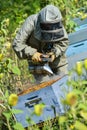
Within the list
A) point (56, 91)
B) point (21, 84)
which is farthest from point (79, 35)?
point (56, 91)

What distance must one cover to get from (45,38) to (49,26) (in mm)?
168

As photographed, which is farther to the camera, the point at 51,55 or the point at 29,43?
the point at 29,43

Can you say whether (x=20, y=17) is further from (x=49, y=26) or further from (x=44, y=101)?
(x=44, y=101)

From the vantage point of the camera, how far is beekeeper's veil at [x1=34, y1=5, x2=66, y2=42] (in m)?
4.28

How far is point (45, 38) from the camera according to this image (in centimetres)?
438

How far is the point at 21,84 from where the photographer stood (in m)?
5.77

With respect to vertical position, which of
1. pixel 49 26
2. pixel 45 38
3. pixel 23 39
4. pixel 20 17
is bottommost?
pixel 20 17

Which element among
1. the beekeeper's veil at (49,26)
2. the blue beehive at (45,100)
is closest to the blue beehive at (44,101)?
the blue beehive at (45,100)

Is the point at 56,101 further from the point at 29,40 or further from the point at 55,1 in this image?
the point at 55,1

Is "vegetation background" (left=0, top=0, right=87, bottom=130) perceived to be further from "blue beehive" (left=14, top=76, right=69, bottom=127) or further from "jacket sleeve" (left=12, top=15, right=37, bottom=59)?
"blue beehive" (left=14, top=76, right=69, bottom=127)

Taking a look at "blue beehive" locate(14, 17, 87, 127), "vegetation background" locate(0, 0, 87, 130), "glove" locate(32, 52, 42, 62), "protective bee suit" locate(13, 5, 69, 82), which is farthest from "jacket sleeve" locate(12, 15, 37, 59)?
"blue beehive" locate(14, 17, 87, 127)

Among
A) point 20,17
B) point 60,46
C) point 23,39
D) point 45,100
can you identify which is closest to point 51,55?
point 60,46

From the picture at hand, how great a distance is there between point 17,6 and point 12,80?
1.63 meters

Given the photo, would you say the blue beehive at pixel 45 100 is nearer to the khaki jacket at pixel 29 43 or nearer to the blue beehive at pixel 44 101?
the blue beehive at pixel 44 101
